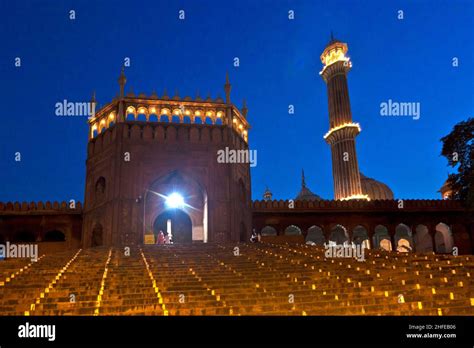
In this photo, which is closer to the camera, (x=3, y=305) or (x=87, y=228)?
(x=3, y=305)

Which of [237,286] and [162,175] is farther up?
[162,175]

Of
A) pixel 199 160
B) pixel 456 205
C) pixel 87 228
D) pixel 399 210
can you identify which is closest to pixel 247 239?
pixel 199 160

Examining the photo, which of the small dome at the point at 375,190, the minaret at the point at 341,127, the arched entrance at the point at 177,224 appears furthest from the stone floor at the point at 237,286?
the small dome at the point at 375,190

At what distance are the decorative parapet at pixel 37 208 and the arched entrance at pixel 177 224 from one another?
487 centimetres

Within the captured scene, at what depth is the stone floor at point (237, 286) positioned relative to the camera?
693cm

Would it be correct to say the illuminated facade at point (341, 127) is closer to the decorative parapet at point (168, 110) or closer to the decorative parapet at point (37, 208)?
the decorative parapet at point (168, 110)

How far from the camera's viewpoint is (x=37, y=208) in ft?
77.5

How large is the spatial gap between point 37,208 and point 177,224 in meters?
8.07

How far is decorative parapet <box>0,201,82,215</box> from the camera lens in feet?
76.7

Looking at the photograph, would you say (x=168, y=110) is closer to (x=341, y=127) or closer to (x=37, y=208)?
(x=37, y=208)

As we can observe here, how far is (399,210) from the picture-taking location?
26922 millimetres

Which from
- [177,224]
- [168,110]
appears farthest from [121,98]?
[177,224]
